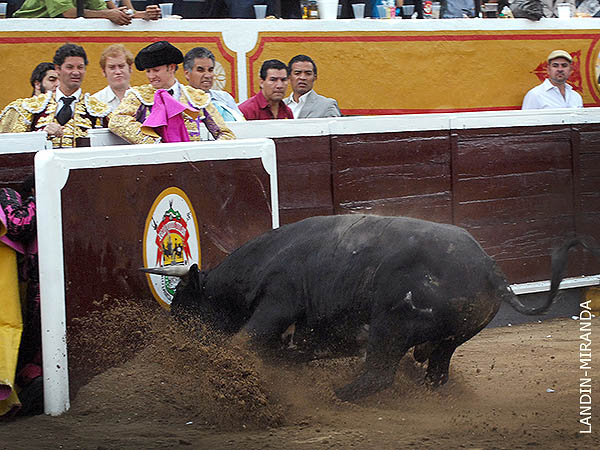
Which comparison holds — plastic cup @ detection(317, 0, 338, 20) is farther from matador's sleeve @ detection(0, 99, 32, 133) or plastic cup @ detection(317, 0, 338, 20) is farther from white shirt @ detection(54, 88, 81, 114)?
matador's sleeve @ detection(0, 99, 32, 133)

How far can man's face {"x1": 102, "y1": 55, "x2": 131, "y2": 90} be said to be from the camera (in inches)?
212

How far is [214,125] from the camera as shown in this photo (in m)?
4.73

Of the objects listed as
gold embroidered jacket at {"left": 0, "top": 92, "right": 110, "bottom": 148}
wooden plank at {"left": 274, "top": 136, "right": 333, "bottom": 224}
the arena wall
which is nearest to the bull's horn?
gold embroidered jacket at {"left": 0, "top": 92, "right": 110, "bottom": 148}

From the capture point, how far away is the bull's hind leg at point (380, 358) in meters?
3.53

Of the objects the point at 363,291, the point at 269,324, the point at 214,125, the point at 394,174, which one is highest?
the point at 214,125

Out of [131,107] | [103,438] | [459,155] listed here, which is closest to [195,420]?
[103,438]

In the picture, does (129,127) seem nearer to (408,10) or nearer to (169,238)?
(169,238)

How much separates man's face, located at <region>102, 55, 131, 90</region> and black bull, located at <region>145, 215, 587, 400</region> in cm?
182

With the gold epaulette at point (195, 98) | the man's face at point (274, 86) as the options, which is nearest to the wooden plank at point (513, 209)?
the man's face at point (274, 86)

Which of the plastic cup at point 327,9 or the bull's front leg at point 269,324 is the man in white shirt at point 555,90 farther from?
the bull's front leg at point 269,324

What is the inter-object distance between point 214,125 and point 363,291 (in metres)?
1.45

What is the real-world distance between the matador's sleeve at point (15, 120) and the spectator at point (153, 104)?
1.64 feet

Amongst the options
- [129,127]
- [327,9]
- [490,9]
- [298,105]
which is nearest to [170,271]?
[129,127]

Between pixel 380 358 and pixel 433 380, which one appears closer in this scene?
pixel 380 358
